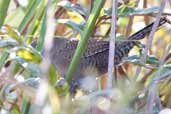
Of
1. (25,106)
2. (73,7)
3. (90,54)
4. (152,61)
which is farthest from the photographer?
(90,54)

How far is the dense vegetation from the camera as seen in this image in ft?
2.19

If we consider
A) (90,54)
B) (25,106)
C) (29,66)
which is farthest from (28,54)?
(90,54)

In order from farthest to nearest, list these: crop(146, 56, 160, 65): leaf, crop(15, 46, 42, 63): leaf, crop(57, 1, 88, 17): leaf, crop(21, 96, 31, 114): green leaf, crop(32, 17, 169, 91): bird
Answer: crop(32, 17, 169, 91): bird < crop(57, 1, 88, 17): leaf < crop(146, 56, 160, 65): leaf < crop(21, 96, 31, 114): green leaf < crop(15, 46, 42, 63): leaf

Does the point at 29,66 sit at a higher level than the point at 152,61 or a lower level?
higher

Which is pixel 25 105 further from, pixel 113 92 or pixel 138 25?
pixel 138 25

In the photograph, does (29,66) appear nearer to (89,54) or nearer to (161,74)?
(161,74)

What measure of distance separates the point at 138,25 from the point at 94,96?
1.00m

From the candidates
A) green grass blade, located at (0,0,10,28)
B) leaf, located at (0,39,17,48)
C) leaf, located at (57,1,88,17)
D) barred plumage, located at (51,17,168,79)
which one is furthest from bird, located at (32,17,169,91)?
leaf, located at (0,39,17,48)

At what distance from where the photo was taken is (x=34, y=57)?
86 centimetres

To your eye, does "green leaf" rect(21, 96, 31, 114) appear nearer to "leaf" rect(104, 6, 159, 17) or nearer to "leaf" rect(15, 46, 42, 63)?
"leaf" rect(15, 46, 42, 63)

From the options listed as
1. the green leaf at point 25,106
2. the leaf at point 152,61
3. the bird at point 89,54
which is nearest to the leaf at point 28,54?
the green leaf at point 25,106

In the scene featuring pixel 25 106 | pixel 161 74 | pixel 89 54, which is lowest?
pixel 89 54

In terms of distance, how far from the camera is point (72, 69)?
1084 millimetres

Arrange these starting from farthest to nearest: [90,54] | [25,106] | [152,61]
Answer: [90,54], [152,61], [25,106]
